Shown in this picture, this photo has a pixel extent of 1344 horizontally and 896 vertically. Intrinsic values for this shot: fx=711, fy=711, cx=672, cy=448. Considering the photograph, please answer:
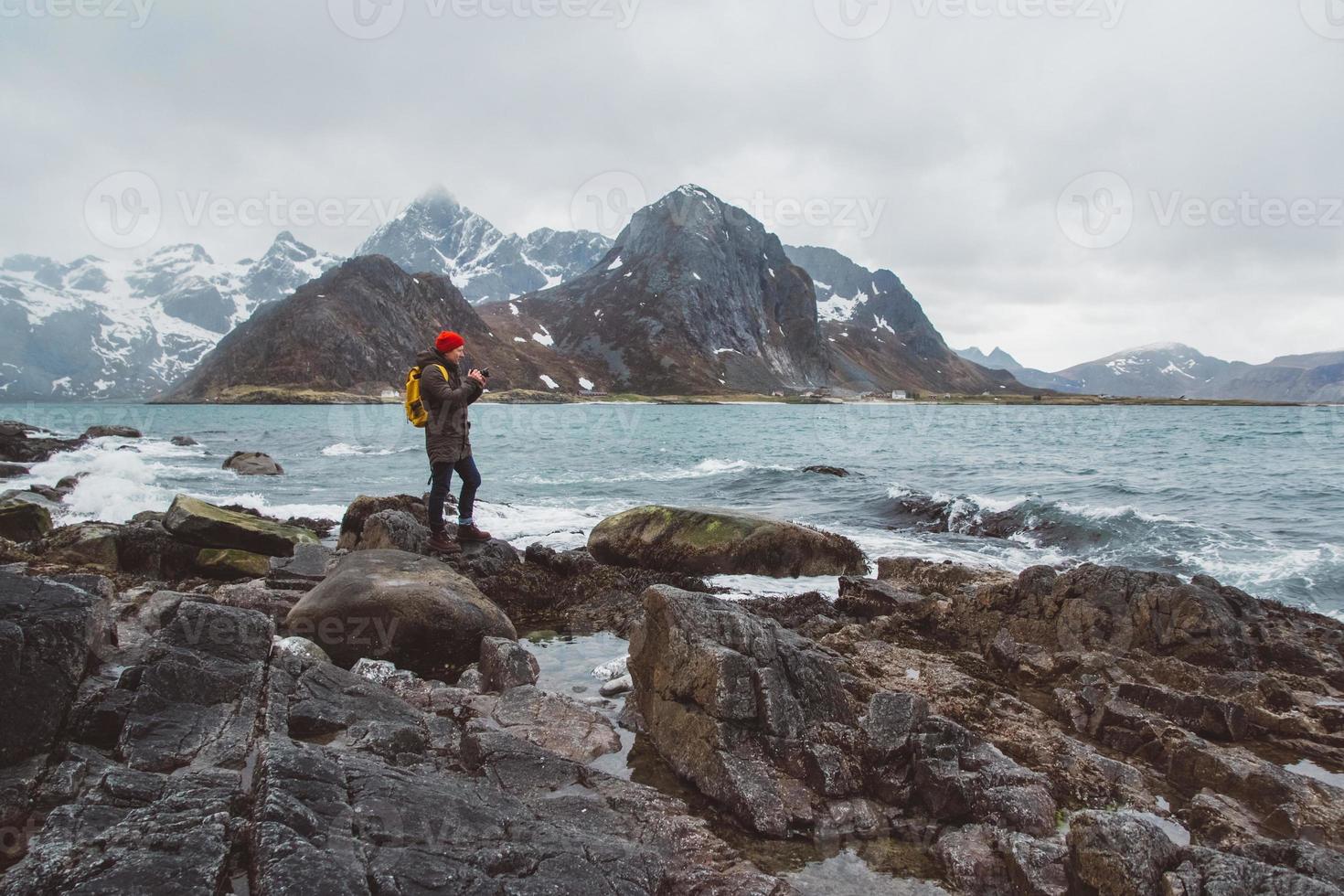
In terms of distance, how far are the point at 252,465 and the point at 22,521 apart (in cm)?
2103

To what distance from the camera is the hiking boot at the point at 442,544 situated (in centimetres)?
1351

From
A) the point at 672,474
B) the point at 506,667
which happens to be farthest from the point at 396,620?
the point at 672,474

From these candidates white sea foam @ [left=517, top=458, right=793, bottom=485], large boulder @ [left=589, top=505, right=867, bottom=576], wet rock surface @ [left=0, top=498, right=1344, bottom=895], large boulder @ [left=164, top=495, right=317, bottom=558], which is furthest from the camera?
white sea foam @ [left=517, top=458, right=793, bottom=485]

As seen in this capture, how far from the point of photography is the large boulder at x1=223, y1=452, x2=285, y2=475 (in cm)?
3506

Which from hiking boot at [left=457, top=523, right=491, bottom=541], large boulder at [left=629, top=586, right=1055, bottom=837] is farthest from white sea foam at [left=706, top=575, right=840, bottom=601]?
large boulder at [left=629, top=586, right=1055, bottom=837]

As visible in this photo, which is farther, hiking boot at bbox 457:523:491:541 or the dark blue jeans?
hiking boot at bbox 457:523:491:541

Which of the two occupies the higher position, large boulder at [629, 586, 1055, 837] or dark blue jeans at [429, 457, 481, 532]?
dark blue jeans at [429, 457, 481, 532]

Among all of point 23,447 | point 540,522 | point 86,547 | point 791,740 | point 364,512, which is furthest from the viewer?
point 23,447

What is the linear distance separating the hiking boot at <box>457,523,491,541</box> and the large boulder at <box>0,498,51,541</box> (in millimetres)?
9671

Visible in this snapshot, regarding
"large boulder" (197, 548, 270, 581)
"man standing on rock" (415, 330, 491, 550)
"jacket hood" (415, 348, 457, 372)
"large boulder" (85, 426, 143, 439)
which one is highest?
"jacket hood" (415, 348, 457, 372)

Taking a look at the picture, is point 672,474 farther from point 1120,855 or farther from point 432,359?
point 1120,855

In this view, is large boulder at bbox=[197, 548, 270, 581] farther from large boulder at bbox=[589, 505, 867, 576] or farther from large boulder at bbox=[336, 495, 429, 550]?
large boulder at bbox=[589, 505, 867, 576]

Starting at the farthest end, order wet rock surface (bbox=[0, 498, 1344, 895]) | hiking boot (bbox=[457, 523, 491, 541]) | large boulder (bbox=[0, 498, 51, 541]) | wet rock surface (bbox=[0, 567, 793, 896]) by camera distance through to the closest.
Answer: large boulder (bbox=[0, 498, 51, 541]) < hiking boot (bbox=[457, 523, 491, 541]) < wet rock surface (bbox=[0, 498, 1344, 895]) < wet rock surface (bbox=[0, 567, 793, 896])

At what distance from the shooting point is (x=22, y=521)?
15750 mm
